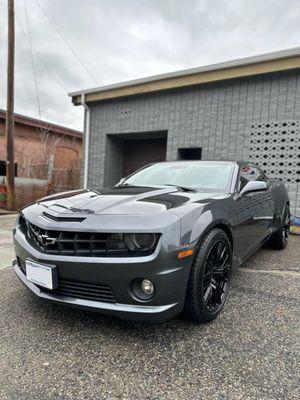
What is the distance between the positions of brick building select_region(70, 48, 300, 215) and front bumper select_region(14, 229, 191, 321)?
5.72m

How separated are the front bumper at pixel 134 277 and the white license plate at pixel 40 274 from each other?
0.08 m

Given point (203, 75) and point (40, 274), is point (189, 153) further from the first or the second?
point (40, 274)

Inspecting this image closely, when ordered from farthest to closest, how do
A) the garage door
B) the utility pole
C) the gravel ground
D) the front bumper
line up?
the garage door
the utility pole
the front bumper
the gravel ground

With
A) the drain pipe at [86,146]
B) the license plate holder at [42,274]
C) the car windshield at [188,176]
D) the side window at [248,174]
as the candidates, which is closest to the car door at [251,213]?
the side window at [248,174]

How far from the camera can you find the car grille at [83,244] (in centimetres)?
179

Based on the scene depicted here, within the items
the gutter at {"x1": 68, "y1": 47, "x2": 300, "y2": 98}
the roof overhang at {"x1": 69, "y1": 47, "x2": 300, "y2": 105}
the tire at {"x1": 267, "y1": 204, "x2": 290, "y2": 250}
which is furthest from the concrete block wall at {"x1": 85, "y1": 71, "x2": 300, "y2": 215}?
the tire at {"x1": 267, "y1": 204, "x2": 290, "y2": 250}

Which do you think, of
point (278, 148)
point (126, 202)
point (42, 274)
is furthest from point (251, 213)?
point (278, 148)

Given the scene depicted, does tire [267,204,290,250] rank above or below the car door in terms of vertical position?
below

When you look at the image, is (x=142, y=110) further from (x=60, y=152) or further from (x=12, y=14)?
(x=60, y=152)

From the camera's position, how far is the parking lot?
1483 millimetres

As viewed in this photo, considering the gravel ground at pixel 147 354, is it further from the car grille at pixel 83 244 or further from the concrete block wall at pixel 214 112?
the concrete block wall at pixel 214 112

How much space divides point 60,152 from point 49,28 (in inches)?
291

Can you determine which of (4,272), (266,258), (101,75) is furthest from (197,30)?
(4,272)

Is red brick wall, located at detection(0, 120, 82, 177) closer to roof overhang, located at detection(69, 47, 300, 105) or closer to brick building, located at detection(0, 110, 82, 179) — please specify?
brick building, located at detection(0, 110, 82, 179)
